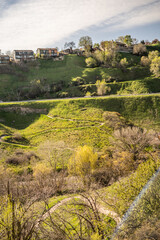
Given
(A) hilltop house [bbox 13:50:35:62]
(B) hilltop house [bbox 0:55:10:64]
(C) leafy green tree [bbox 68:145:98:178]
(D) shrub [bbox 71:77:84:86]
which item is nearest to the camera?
(C) leafy green tree [bbox 68:145:98:178]

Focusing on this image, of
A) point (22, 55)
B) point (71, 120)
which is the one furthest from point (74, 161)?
point (22, 55)

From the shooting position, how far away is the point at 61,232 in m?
12.1

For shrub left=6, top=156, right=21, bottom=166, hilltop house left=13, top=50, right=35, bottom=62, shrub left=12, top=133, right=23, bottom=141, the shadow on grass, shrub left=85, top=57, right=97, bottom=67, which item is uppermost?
hilltop house left=13, top=50, right=35, bottom=62

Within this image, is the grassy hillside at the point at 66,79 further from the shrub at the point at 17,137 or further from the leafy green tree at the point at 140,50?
Result: the shrub at the point at 17,137

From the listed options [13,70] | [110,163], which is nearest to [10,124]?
[110,163]

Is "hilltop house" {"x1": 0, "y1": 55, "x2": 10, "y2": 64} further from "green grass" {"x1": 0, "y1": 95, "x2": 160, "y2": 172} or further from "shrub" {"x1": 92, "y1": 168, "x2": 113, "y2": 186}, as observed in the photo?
"shrub" {"x1": 92, "y1": 168, "x2": 113, "y2": 186}

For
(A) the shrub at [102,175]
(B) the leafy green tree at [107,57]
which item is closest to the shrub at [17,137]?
(A) the shrub at [102,175]

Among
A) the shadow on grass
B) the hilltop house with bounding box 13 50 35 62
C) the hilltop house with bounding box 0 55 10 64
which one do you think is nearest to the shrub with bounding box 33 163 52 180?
the shadow on grass

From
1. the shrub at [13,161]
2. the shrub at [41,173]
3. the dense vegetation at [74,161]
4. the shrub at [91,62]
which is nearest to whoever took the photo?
the dense vegetation at [74,161]

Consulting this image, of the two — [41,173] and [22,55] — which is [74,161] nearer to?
[41,173]

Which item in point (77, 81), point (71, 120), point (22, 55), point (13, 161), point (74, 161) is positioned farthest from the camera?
point (22, 55)

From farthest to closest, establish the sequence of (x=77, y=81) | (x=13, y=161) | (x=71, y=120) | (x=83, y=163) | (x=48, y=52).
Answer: (x=48, y=52), (x=77, y=81), (x=71, y=120), (x=13, y=161), (x=83, y=163)

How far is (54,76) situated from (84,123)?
53502mm

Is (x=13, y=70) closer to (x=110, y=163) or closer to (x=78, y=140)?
(x=78, y=140)
